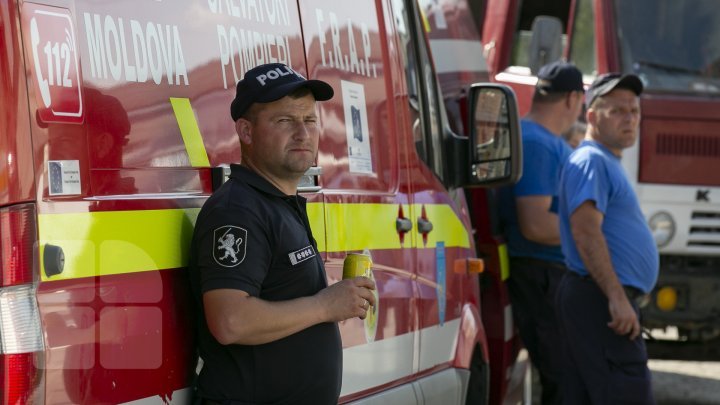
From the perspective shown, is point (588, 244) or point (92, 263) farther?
point (588, 244)

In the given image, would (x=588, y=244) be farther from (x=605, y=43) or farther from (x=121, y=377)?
(x=605, y=43)

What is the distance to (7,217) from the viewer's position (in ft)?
8.56

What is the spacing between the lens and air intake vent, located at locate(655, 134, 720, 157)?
30.9 ft

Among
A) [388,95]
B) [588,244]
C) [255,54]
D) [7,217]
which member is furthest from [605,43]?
A: [7,217]

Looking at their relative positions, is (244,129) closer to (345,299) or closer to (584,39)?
(345,299)

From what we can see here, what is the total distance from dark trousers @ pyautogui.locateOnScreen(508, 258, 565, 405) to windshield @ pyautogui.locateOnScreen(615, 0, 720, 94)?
3.08 metres

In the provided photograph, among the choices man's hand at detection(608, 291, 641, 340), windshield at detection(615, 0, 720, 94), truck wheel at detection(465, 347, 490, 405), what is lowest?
truck wheel at detection(465, 347, 490, 405)

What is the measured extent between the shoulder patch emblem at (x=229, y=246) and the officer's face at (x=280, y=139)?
31 cm

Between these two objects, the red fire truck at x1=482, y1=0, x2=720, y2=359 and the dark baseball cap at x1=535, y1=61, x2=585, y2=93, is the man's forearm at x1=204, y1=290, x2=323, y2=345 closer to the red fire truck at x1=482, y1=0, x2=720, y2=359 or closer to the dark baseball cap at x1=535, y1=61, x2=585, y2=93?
the dark baseball cap at x1=535, y1=61, x2=585, y2=93

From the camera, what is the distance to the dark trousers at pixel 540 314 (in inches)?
273

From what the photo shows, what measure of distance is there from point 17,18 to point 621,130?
3.88 m

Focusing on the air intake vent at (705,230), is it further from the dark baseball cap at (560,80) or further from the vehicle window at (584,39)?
the dark baseball cap at (560,80)

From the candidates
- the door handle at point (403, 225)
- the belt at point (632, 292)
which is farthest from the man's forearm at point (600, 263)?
the door handle at point (403, 225)

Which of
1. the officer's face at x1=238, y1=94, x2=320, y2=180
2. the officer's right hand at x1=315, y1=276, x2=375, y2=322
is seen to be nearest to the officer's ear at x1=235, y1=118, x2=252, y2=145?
the officer's face at x1=238, y1=94, x2=320, y2=180
